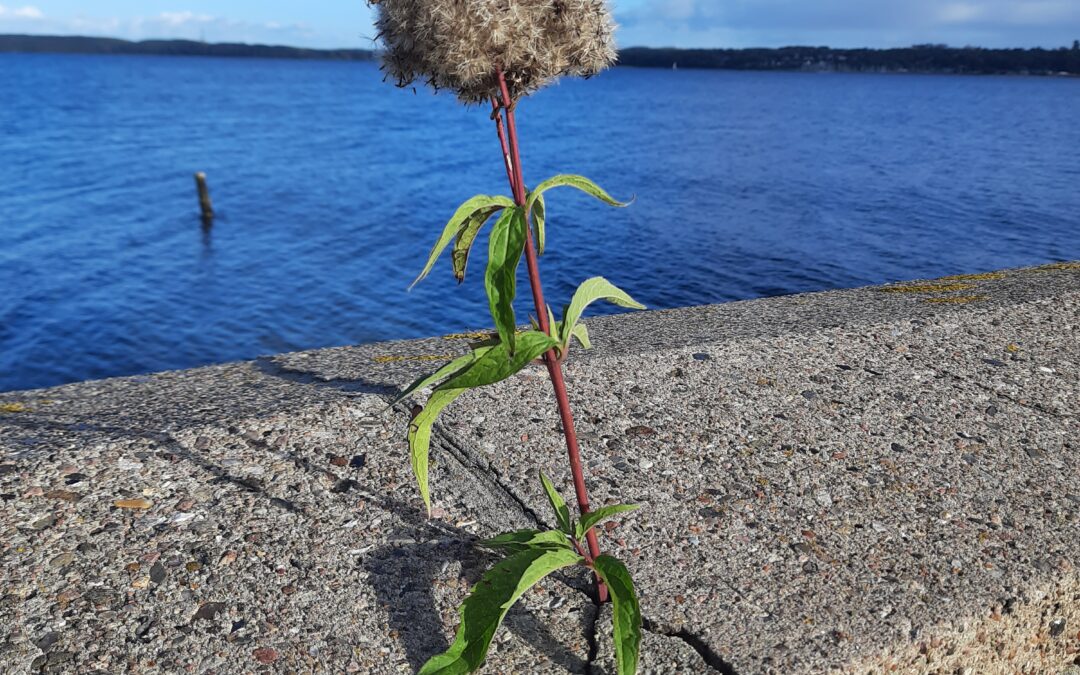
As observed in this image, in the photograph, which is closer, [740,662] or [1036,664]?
[740,662]

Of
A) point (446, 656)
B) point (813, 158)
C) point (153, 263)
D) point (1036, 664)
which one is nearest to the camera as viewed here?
point (446, 656)

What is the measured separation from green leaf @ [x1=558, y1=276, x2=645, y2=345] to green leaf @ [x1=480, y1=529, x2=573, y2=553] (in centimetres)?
65

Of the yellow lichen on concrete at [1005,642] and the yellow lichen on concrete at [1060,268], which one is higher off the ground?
the yellow lichen on concrete at [1060,268]

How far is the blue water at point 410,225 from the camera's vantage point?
15.6m

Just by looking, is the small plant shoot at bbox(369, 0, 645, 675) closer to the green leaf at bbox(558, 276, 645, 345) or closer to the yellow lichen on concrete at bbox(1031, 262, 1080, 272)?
the green leaf at bbox(558, 276, 645, 345)

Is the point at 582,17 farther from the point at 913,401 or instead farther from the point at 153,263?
the point at 153,263

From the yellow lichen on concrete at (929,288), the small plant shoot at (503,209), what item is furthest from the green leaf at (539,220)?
the yellow lichen on concrete at (929,288)

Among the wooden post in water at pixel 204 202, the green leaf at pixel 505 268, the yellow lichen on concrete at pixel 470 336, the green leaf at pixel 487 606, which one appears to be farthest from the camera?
the wooden post in water at pixel 204 202

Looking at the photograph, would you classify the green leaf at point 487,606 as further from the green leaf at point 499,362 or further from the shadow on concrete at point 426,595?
the green leaf at point 499,362

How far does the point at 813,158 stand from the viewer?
35.5 metres

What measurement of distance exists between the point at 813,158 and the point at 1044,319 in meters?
32.3

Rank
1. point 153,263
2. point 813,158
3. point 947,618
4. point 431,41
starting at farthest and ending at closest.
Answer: point 813,158 → point 153,263 → point 947,618 → point 431,41

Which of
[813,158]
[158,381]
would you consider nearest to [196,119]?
[813,158]

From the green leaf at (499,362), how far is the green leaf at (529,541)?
75 centimetres
